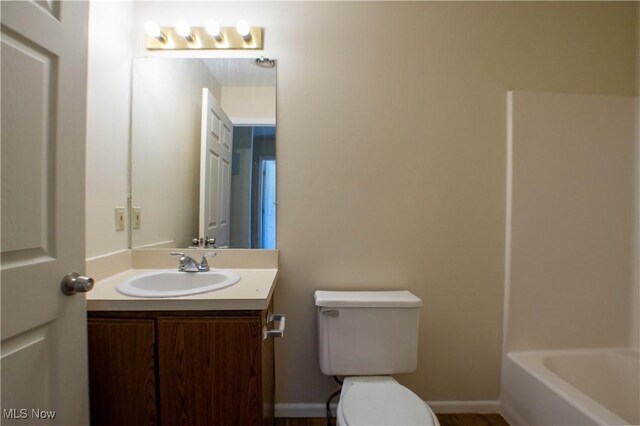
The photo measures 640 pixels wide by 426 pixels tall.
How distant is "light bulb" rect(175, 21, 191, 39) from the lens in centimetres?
140

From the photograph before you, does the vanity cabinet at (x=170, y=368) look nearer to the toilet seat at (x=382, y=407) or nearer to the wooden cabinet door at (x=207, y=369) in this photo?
the wooden cabinet door at (x=207, y=369)

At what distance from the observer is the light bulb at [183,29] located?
1.40m

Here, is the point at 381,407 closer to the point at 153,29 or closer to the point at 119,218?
the point at 119,218

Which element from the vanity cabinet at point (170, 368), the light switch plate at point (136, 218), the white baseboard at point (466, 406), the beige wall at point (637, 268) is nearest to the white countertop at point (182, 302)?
the vanity cabinet at point (170, 368)

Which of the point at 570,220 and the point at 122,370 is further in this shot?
the point at 570,220

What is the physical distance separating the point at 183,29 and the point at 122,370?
5.07ft

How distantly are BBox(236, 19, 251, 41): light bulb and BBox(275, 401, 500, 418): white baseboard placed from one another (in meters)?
1.96

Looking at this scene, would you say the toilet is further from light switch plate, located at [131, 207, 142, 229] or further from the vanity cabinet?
light switch plate, located at [131, 207, 142, 229]

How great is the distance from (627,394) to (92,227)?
2.65 m

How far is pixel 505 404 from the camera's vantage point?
1490mm

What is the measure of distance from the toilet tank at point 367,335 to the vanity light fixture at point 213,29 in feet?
4.68

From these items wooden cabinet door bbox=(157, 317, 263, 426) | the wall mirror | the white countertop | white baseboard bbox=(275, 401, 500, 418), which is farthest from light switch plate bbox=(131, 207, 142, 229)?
white baseboard bbox=(275, 401, 500, 418)

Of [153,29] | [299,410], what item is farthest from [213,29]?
[299,410]

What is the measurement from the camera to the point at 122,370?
975 mm
